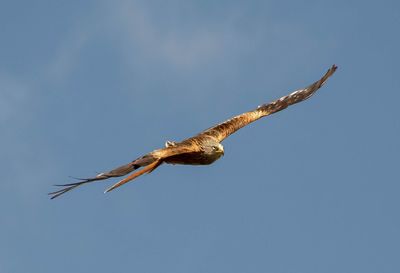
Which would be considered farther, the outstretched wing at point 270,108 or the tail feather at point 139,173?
the outstretched wing at point 270,108

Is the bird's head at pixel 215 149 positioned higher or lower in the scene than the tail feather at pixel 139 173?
higher

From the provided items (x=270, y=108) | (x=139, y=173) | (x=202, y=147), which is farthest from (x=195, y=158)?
(x=270, y=108)

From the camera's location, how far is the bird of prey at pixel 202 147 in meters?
21.3

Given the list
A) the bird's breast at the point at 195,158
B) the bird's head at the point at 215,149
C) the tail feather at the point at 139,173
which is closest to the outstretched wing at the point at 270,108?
the bird's head at the point at 215,149

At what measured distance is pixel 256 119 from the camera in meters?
28.5

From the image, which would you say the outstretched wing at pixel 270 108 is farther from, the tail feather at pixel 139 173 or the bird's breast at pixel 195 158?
the tail feather at pixel 139 173

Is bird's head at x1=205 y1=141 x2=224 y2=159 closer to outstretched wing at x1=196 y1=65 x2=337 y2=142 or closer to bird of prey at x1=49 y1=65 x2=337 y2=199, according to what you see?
bird of prey at x1=49 y1=65 x2=337 y2=199

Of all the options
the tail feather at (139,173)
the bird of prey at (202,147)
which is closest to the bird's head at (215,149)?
the bird of prey at (202,147)

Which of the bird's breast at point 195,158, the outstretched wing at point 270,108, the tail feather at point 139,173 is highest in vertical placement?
the outstretched wing at point 270,108

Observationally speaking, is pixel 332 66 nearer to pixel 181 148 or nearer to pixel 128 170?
pixel 181 148

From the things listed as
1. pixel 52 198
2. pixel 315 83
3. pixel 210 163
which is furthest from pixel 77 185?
pixel 315 83

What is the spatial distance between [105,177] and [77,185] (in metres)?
1.22

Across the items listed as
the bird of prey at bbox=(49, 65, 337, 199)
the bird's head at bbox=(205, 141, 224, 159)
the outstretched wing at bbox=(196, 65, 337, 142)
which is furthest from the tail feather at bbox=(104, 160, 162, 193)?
the outstretched wing at bbox=(196, 65, 337, 142)

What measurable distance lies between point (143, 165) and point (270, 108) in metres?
8.41
